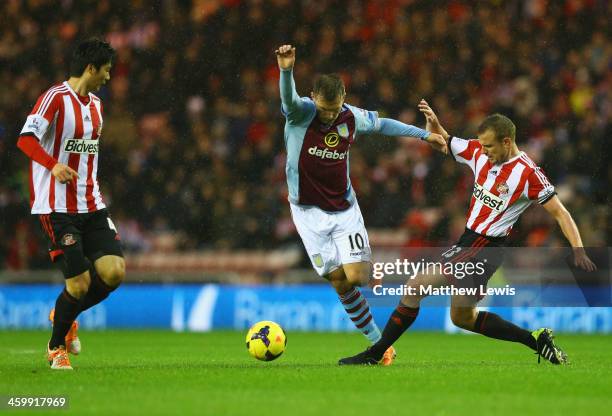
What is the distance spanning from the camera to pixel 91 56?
762cm

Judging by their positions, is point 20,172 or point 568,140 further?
point 20,172

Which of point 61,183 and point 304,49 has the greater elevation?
point 304,49

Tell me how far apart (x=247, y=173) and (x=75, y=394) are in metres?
10.8

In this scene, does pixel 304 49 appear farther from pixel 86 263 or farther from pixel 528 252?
pixel 86 263

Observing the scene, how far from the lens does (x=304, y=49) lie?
18.6 metres

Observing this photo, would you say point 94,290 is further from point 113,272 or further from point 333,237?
point 333,237

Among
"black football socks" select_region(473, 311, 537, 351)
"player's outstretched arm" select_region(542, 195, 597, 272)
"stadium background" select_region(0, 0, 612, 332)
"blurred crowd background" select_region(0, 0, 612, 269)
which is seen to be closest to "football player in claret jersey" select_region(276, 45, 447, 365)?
"black football socks" select_region(473, 311, 537, 351)

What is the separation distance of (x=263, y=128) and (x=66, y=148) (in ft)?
32.4

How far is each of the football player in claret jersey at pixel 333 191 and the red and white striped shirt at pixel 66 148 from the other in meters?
1.47

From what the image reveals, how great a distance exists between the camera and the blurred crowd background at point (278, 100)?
15.4 metres

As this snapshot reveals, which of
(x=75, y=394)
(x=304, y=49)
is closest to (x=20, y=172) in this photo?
(x=304, y=49)

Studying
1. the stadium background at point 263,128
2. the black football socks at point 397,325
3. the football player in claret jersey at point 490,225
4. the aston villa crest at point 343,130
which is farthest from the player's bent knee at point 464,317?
the stadium background at point 263,128

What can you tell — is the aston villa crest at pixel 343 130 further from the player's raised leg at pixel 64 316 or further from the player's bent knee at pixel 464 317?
the player's raised leg at pixel 64 316

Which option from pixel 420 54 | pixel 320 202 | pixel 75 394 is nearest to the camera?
pixel 75 394
